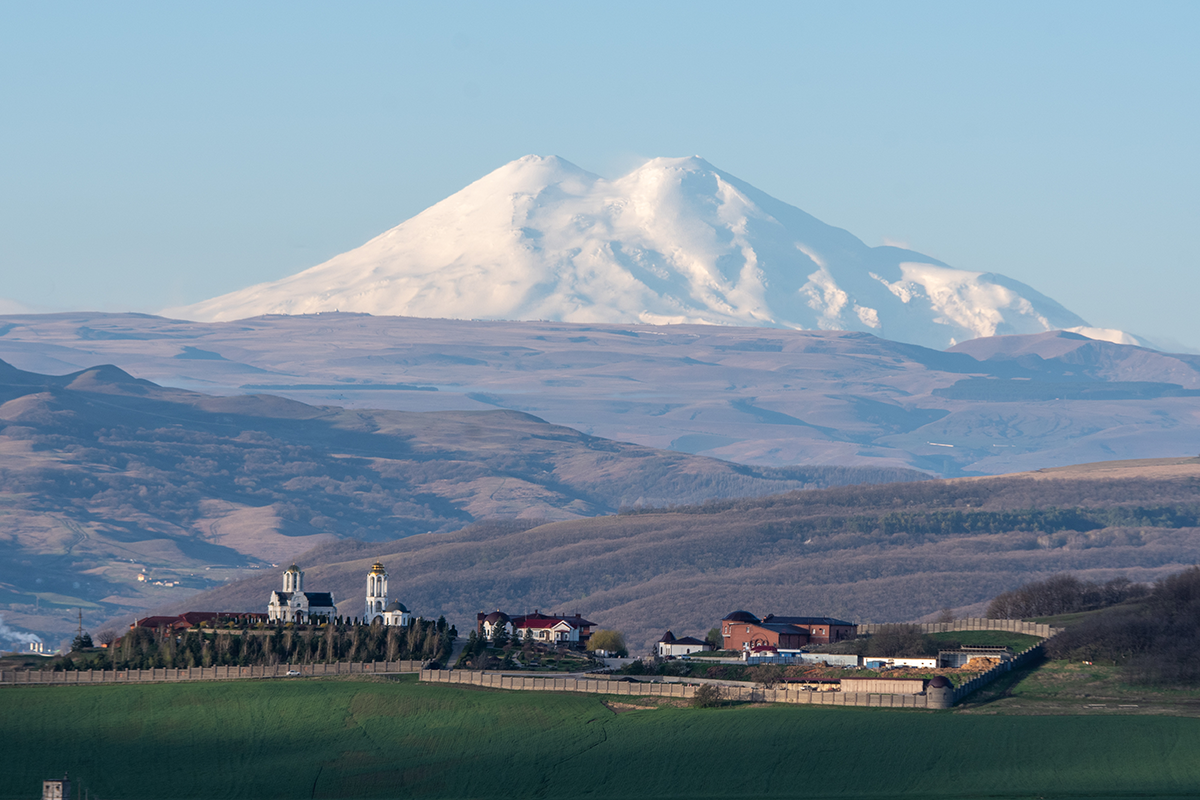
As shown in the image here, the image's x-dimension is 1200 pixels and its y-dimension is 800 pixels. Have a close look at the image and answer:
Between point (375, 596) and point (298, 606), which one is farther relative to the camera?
point (375, 596)

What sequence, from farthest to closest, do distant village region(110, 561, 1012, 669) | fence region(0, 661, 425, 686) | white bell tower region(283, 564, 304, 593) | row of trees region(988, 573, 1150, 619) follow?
row of trees region(988, 573, 1150, 619) → white bell tower region(283, 564, 304, 593) → distant village region(110, 561, 1012, 669) → fence region(0, 661, 425, 686)

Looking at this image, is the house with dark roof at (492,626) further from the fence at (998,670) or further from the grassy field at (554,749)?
the fence at (998,670)

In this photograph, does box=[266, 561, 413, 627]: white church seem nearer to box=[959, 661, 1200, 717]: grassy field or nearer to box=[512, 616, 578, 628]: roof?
box=[512, 616, 578, 628]: roof

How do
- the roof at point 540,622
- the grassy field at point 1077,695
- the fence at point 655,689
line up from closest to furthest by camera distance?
the grassy field at point 1077,695 → the fence at point 655,689 → the roof at point 540,622

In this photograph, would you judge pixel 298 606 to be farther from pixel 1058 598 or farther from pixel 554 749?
pixel 1058 598

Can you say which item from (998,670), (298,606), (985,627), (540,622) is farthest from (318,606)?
(998,670)

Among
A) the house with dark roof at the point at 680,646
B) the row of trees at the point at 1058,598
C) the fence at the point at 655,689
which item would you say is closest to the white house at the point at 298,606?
the house with dark roof at the point at 680,646

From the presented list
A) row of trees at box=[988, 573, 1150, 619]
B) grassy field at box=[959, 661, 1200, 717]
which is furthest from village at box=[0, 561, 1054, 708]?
row of trees at box=[988, 573, 1150, 619]
